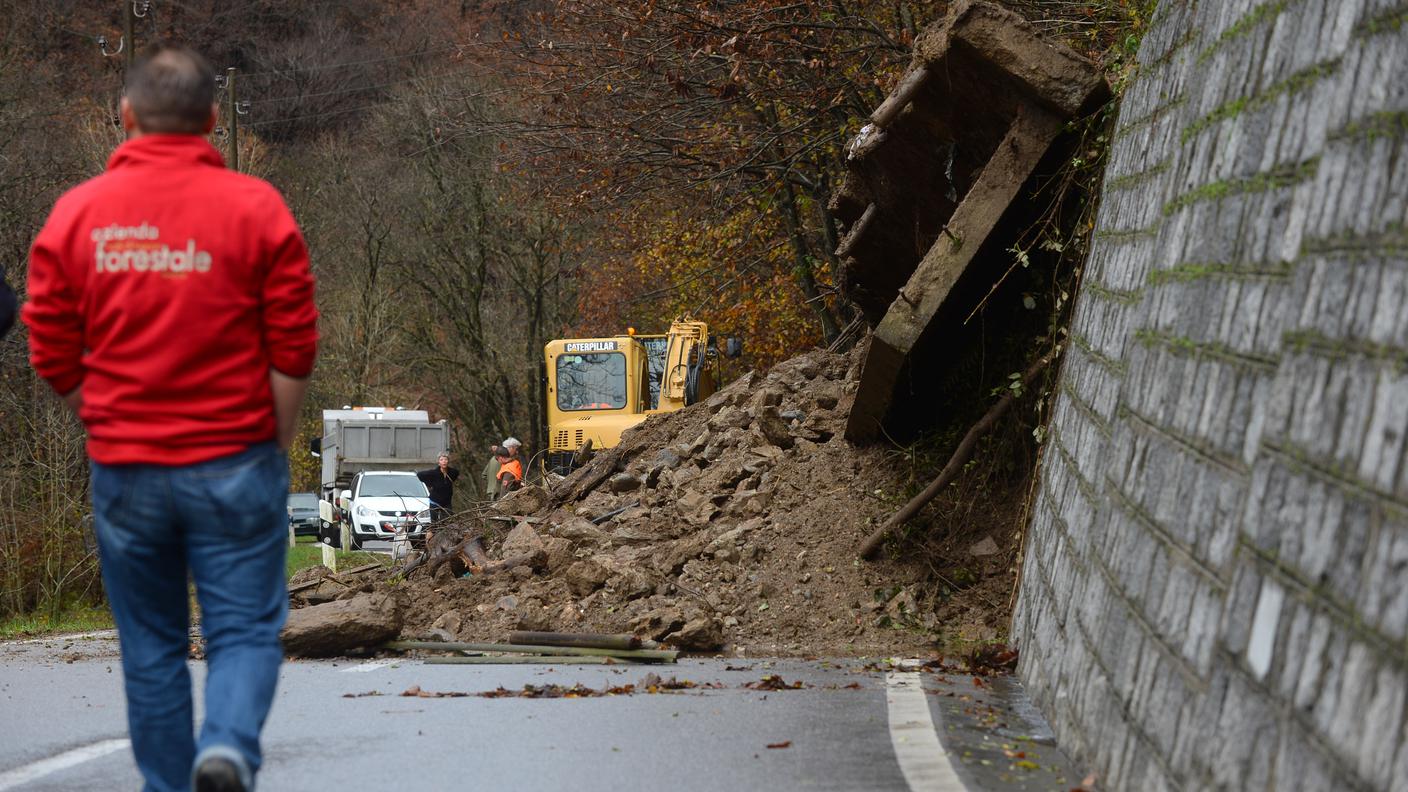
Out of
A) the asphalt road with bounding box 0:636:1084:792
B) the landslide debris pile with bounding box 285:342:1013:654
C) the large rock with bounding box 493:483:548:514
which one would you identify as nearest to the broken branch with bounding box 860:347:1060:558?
the landslide debris pile with bounding box 285:342:1013:654

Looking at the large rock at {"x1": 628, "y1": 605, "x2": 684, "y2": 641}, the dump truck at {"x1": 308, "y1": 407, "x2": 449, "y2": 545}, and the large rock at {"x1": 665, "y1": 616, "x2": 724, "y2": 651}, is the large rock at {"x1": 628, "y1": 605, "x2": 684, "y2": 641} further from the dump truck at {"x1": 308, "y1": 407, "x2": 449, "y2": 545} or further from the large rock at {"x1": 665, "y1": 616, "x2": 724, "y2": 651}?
the dump truck at {"x1": 308, "y1": 407, "x2": 449, "y2": 545}

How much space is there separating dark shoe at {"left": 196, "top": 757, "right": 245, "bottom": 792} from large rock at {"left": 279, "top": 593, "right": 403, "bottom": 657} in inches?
256

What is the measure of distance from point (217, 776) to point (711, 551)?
28.6 feet

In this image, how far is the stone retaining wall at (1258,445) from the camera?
310cm

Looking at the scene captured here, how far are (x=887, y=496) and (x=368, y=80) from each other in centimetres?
5005

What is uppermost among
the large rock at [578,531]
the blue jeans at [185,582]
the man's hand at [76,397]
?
the man's hand at [76,397]

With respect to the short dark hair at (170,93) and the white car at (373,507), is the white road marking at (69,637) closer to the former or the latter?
the short dark hair at (170,93)

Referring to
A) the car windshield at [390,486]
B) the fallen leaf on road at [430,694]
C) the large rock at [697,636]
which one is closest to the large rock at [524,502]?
the large rock at [697,636]

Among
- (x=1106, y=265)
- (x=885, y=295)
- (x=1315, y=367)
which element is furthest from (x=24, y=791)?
(x=885, y=295)

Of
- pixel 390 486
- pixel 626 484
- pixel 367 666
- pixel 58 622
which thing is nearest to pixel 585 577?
pixel 367 666

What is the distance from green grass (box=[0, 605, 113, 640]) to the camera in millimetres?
15317

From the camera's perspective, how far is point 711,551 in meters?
12.5

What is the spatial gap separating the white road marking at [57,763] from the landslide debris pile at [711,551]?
4.67 metres

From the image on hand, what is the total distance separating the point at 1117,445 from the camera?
244 inches
